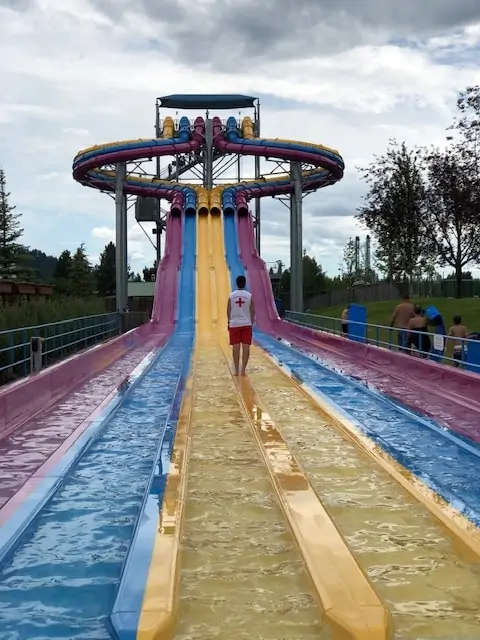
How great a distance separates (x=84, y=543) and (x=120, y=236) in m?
28.5

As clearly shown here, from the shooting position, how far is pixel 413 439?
23.8 feet

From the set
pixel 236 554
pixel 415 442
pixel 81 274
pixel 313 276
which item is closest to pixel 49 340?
pixel 415 442

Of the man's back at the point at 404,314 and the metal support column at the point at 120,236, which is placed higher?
the metal support column at the point at 120,236

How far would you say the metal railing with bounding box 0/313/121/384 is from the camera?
40.1ft

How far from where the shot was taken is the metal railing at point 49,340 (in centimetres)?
1223

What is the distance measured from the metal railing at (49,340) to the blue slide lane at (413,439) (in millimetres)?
4390

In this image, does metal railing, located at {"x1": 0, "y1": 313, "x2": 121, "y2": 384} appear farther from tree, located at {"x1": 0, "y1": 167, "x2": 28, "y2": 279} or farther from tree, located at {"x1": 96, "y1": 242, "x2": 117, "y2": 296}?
tree, located at {"x1": 96, "y1": 242, "x2": 117, "y2": 296}

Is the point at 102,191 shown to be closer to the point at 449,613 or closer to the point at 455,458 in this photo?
the point at 455,458

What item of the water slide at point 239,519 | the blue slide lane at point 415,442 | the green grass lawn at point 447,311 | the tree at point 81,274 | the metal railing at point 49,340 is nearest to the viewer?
the water slide at point 239,519

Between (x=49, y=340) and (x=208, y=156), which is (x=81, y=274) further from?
(x=49, y=340)

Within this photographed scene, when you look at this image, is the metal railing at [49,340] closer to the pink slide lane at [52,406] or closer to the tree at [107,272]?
the pink slide lane at [52,406]

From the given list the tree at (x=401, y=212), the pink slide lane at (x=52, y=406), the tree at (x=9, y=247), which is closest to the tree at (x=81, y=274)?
the tree at (x=9, y=247)

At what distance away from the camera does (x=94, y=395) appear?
10.1 meters

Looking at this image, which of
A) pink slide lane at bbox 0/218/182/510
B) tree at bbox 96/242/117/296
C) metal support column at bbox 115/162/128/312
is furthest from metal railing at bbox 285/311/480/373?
tree at bbox 96/242/117/296
